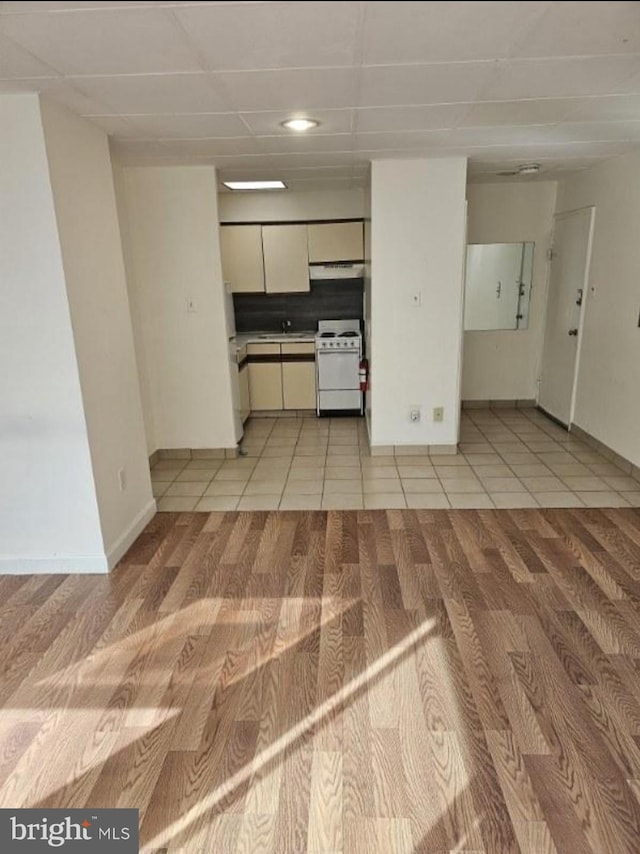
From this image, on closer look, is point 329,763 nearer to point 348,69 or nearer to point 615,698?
point 615,698

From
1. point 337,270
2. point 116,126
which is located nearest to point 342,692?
point 116,126

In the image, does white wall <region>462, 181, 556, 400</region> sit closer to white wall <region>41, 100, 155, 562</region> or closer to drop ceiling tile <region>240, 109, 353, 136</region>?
drop ceiling tile <region>240, 109, 353, 136</region>

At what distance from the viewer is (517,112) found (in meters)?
2.66

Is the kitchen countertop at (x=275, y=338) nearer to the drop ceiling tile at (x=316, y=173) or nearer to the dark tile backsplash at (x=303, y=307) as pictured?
the dark tile backsplash at (x=303, y=307)

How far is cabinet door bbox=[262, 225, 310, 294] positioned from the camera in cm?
559

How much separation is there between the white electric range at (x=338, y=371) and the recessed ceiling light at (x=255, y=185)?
150cm

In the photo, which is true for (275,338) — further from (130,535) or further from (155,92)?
(155,92)

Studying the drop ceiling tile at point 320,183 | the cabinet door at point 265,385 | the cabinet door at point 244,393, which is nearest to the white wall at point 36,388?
the cabinet door at point 244,393

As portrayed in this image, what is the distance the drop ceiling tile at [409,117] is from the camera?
258 cm

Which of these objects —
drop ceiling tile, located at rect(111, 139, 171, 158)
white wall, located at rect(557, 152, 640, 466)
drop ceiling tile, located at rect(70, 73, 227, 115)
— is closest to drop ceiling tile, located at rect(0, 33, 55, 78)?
drop ceiling tile, located at rect(70, 73, 227, 115)

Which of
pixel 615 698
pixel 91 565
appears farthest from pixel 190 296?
pixel 615 698

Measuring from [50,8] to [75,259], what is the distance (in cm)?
116

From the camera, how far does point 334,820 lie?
1.52 meters

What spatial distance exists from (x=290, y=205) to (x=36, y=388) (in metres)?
3.83
